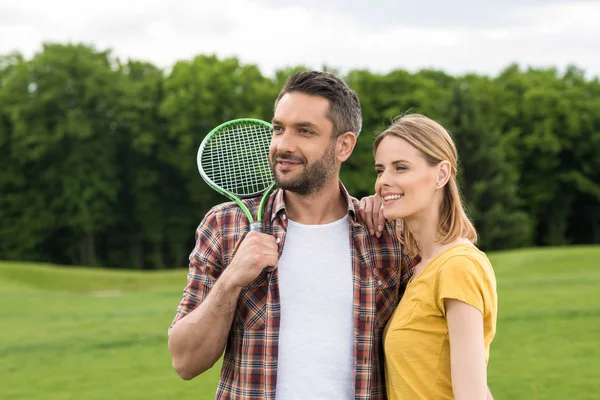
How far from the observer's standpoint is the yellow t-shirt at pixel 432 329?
315 cm

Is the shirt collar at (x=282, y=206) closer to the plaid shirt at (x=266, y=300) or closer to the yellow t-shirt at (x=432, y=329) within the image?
the plaid shirt at (x=266, y=300)

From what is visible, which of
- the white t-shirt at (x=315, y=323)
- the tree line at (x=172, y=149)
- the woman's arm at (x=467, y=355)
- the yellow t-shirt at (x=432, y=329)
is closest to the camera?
the woman's arm at (x=467, y=355)

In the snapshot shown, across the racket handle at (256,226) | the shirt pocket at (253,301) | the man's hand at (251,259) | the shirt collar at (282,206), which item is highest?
the shirt collar at (282,206)

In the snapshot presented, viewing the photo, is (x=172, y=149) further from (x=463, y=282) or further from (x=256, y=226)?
(x=463, y=282)

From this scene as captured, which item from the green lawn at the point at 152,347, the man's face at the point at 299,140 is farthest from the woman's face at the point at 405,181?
the green lawn at the point at 152,347

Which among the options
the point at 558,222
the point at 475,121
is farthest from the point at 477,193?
the point at 558,222

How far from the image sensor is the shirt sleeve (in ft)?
10.8

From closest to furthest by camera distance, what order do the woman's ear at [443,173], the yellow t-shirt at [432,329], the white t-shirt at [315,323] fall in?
1. the yellow t-shirt at [432,329]
2. the white t-shirt at [315,323]
3. the woman's ear at [443,173]

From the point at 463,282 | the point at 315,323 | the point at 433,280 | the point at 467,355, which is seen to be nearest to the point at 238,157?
the point at 315,323

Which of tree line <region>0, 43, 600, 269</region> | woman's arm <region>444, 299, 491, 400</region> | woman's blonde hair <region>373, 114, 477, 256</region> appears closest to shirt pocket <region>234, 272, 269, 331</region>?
woman's blonde hair <region>373, 114, 477, 256</region>

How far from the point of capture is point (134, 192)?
4756 centimetres

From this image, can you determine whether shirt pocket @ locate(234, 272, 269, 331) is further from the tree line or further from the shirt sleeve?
the tree line

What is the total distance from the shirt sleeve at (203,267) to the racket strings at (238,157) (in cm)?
55

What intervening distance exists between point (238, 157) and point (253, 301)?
914 mm
